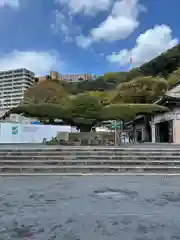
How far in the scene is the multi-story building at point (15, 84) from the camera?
9024cm

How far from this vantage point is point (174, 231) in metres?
4.16

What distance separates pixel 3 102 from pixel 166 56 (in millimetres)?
49693

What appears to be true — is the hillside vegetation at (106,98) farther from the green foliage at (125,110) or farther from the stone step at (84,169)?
the stone step at (84,169)

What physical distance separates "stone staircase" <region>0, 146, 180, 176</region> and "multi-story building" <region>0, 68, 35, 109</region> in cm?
7812

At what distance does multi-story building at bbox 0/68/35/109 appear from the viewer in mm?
90244

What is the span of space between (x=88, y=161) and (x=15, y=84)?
85.3 metres

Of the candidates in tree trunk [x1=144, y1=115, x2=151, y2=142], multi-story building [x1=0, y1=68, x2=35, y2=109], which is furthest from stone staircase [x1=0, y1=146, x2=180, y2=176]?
multi-story building [x1=0, y1=68, x2=35, y2=109]

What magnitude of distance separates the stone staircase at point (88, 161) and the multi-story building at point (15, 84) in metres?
78.1

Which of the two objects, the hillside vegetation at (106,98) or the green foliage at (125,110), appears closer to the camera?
the hillside vegetation at (106,98)

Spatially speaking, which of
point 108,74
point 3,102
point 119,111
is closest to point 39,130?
point 119,111

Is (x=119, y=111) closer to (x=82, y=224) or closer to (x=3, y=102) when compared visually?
(x=82, y=224)

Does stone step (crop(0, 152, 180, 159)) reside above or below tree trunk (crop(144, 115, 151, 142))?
below

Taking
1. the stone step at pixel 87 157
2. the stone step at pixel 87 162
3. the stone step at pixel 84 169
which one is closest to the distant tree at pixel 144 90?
the stone step at pixel 87 157

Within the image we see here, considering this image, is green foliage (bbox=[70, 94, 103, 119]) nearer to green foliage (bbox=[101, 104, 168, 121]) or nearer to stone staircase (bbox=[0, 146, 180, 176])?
green foliage (bbox=[101, 104, 168, 121])
